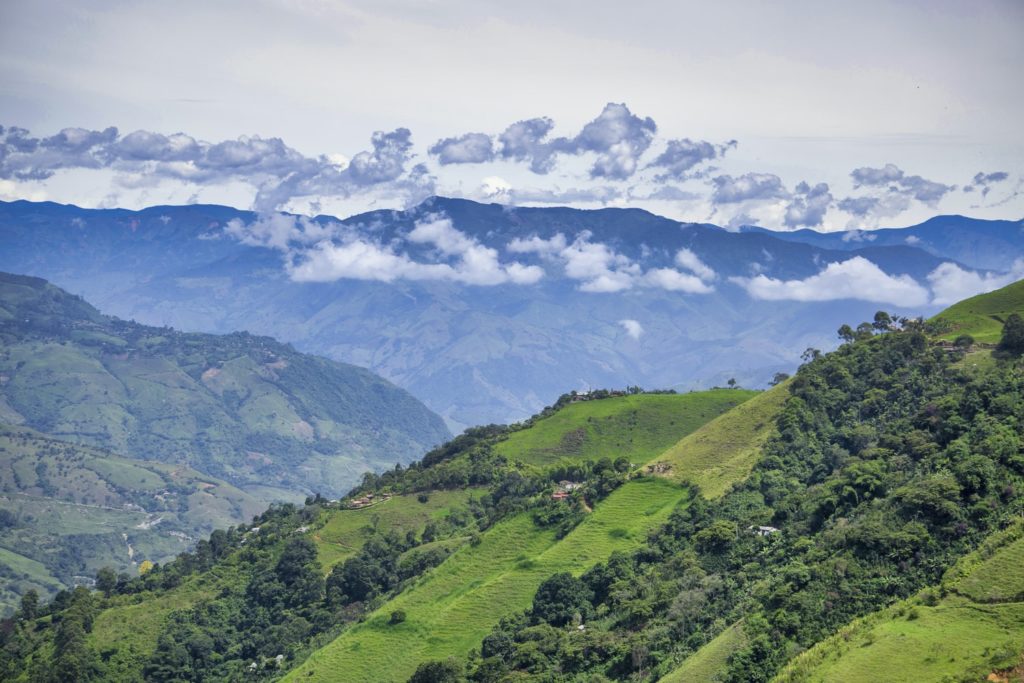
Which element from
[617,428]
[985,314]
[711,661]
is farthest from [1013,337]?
[617,428]

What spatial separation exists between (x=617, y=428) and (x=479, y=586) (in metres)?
61.7

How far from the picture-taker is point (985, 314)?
381 ft

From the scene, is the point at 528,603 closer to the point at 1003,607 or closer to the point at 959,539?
the point at 959,539

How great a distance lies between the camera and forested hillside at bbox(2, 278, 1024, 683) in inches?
2415

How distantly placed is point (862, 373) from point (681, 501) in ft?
82.4

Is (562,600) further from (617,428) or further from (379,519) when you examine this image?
(617,428)

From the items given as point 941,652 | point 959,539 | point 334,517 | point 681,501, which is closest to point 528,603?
point 681,501

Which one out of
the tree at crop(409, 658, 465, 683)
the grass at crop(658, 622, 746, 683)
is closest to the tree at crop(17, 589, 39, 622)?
the tree at crop(409, 658, 465, 683)

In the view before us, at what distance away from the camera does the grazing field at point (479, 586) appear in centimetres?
8906

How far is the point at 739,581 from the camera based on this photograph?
7481cm

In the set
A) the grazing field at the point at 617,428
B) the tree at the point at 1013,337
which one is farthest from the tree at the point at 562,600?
the grazing field at the point at 617,428

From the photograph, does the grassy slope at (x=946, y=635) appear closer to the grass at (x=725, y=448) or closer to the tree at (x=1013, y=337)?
the grass at (x=725, y=448)

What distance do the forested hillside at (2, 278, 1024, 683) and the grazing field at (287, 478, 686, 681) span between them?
0.26 m

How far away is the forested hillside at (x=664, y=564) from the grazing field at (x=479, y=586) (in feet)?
0.84
